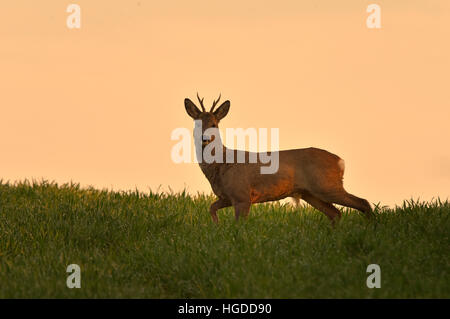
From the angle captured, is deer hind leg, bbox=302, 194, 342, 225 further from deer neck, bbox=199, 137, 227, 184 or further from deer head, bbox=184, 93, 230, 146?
deer head, bbox=184, 93, 230, 146

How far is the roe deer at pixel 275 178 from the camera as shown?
1073cm

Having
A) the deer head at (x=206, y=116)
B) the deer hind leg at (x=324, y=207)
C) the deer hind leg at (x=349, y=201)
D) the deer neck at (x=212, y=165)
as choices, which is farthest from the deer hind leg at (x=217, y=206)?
the deer hind leg at (x=349, y=201)

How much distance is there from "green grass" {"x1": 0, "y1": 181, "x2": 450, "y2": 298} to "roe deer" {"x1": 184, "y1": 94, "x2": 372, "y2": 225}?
0.42 meters

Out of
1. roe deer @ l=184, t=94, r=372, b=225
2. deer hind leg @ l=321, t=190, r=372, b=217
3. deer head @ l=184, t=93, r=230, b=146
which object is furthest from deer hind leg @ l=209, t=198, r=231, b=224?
deer hind leg @ l=321, t=190, r=372, b=217

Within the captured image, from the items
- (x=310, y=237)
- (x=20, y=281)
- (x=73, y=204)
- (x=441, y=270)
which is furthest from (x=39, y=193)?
(x=441, y=270)

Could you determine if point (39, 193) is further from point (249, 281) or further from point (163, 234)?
point (249, 281)

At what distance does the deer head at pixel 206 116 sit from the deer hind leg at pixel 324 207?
6.55ft

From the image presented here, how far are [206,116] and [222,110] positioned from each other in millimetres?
376

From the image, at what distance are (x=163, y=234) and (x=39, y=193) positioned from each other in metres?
4.45

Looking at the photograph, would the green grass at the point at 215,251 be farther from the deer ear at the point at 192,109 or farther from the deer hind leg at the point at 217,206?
the deer ear at the point at 192,109

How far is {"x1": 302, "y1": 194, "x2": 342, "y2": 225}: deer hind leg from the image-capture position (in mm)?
11289

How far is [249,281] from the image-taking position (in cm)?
782

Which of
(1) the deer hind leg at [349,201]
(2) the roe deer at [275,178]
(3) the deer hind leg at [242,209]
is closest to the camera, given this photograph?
(3) the deer hind leg at [242,209]

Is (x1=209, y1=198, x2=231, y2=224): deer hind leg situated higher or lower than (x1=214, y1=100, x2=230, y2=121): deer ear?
lower
